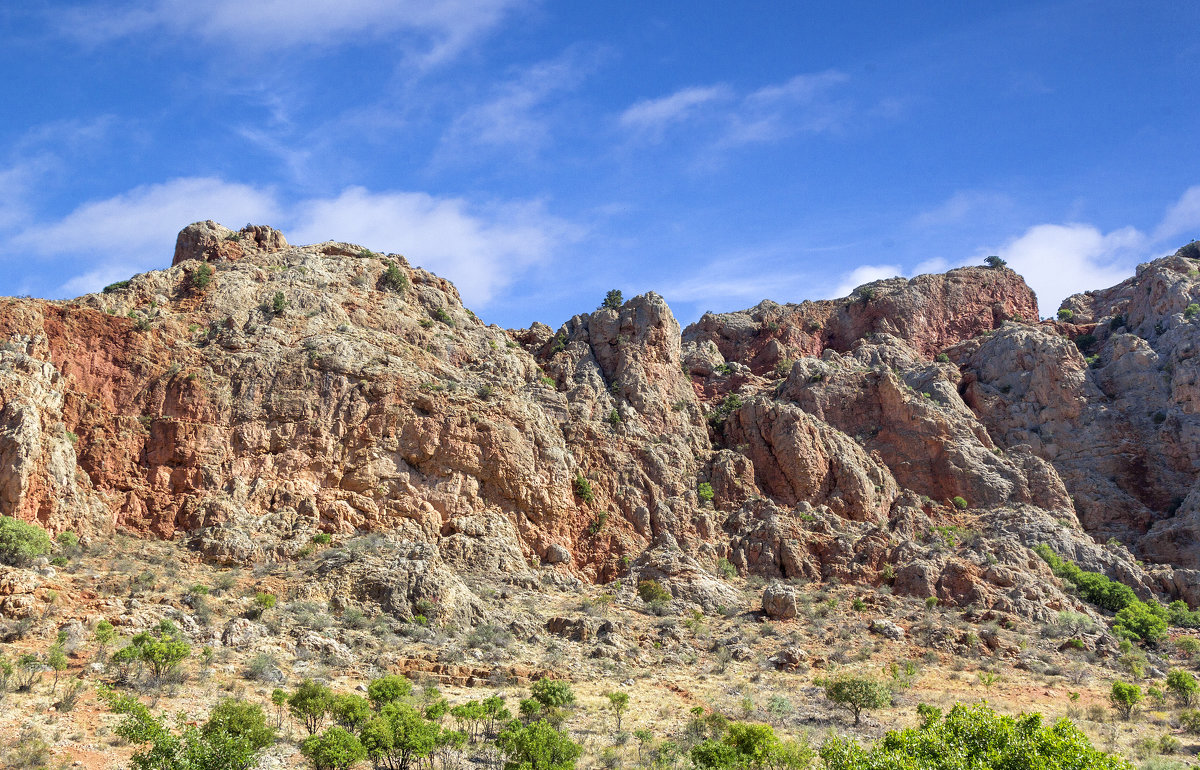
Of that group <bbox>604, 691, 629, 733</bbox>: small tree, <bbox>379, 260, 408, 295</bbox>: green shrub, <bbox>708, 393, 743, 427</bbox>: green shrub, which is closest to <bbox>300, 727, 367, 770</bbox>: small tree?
<bbox>604, 691, 629, 733</bbox>: small tree

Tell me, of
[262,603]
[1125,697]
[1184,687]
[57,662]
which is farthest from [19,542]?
[1184,687]

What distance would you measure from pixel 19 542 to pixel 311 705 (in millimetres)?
15841

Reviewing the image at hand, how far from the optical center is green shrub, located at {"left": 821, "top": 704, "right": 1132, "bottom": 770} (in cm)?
1686

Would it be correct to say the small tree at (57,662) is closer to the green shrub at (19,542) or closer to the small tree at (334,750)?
the small tree at (334,750)

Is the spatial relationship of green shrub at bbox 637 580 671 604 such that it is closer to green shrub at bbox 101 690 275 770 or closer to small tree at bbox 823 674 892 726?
small tree at bbox 823 674 892 726

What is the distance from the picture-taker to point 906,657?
36.8m

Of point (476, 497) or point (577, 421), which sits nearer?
point (476, 497)

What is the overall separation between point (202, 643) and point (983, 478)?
43.9 metres

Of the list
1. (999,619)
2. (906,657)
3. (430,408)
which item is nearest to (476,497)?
(430,408)

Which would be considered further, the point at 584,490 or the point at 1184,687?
the point at 584,490

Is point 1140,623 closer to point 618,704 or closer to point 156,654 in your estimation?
point 618,704

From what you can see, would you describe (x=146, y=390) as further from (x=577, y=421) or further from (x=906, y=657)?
(x=906, y=657)

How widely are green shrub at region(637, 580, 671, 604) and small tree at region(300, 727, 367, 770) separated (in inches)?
851

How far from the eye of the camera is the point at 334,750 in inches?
803
